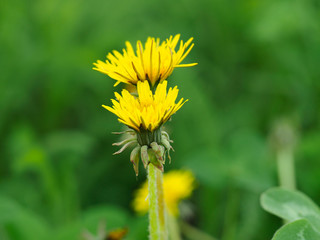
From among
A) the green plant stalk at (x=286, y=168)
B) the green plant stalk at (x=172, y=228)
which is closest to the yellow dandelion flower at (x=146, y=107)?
the green plant stalk at (x=172, y=228)

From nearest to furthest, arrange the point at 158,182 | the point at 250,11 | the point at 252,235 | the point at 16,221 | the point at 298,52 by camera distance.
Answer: the point at 158,182, the point at 16,221, the point at 252,235, the point at 298,52, the point at 250,11

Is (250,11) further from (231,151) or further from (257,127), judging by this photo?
(231,151)

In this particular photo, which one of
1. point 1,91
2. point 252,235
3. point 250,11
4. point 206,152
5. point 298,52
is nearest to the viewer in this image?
point 252,235

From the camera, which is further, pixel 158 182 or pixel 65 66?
pixel 65 66

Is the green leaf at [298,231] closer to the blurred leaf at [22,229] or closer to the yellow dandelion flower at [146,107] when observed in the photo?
the yellow dandelion flower at [146,107]

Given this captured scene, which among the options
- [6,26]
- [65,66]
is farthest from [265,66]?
[6,26]

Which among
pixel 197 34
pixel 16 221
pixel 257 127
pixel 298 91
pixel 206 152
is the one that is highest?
pixel 197 34

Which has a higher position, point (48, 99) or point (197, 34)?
point (197, 34)
